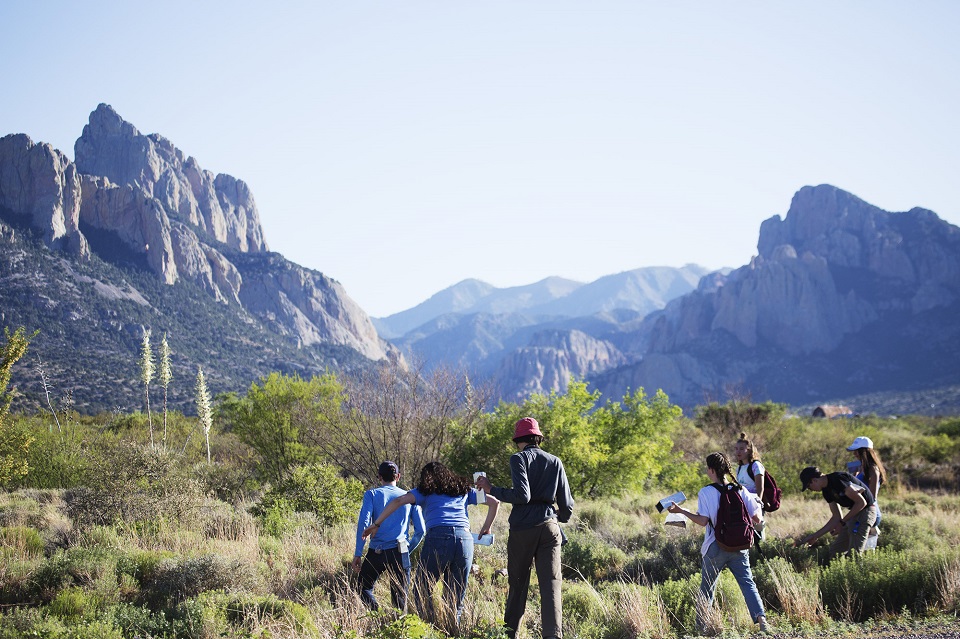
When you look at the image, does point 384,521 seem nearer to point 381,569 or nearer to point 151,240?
point 381,569

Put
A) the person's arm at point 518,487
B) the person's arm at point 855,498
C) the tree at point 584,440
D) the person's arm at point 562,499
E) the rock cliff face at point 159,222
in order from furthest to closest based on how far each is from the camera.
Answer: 1. the rock cliff face at point 159,222
2. the tree at point 584,440
3. the person's arm at point 855,498
4. the person's arm at point 562,499
5. the person's arm at point 518,487

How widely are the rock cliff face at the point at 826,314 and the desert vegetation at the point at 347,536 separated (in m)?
102

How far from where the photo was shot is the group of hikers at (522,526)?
17.5 ft

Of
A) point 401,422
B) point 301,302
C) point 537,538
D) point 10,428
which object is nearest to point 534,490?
point 537,538

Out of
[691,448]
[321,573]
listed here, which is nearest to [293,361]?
[691,448]

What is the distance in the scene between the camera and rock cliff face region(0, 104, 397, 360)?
115 metres

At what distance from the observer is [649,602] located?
6.23 m

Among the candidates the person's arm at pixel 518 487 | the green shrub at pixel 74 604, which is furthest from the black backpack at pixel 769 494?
the green shrub at pixel 74 604

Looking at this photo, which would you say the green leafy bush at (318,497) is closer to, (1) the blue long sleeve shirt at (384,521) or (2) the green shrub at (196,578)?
(2) the green shrub at (196,578)

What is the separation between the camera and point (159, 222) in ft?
418

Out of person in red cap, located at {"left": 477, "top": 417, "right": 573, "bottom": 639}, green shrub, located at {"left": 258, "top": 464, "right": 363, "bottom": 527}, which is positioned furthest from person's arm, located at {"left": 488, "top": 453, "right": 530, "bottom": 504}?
green shrub, located at {"left": 258, "top": 464, "right": 363, "bottom": 527}

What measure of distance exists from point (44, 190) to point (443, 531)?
13542 cm

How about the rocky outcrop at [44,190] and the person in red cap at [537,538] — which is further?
the rocky outcrop at [44,190]

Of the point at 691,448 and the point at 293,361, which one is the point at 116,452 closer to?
the point at 691,448
